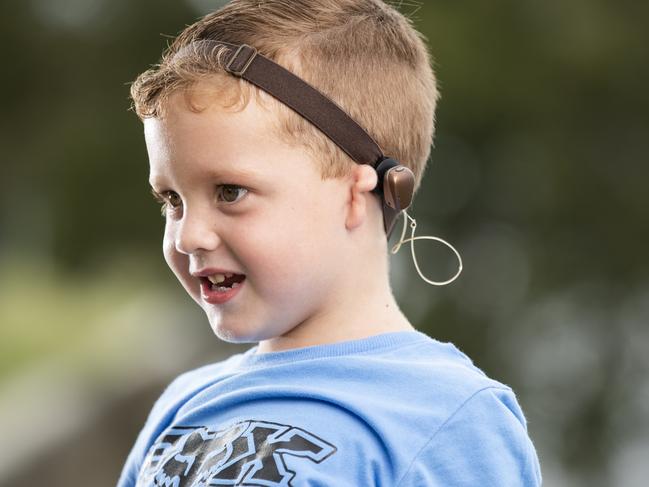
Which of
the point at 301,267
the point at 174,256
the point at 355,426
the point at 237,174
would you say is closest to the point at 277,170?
the point at 237,174

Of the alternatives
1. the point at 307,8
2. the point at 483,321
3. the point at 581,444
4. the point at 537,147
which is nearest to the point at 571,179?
the point at 537,147

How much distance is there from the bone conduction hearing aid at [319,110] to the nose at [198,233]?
0.28m

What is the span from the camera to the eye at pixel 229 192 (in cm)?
210

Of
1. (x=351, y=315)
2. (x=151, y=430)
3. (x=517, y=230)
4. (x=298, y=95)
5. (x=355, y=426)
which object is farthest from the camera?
(x=517, y=230)

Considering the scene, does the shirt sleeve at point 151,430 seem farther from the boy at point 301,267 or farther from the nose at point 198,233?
the nose at point 198,233

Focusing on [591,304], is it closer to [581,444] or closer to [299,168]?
[581,444]

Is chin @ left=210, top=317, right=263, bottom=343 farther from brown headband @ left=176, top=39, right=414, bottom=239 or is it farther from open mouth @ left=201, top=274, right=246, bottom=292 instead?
brown headband @ left=176, top=39, right=414, bottom=239

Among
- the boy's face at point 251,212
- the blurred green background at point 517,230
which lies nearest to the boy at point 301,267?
the boy's face at point 251,212

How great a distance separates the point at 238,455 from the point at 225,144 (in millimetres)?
580

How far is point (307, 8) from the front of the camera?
2289mm

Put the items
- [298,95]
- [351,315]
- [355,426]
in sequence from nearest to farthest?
[355,426]
[298,95]
[351,315]

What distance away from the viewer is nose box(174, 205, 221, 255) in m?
2.12

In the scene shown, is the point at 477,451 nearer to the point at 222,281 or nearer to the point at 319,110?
the point at 222,281

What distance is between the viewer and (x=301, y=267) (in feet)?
7.02
